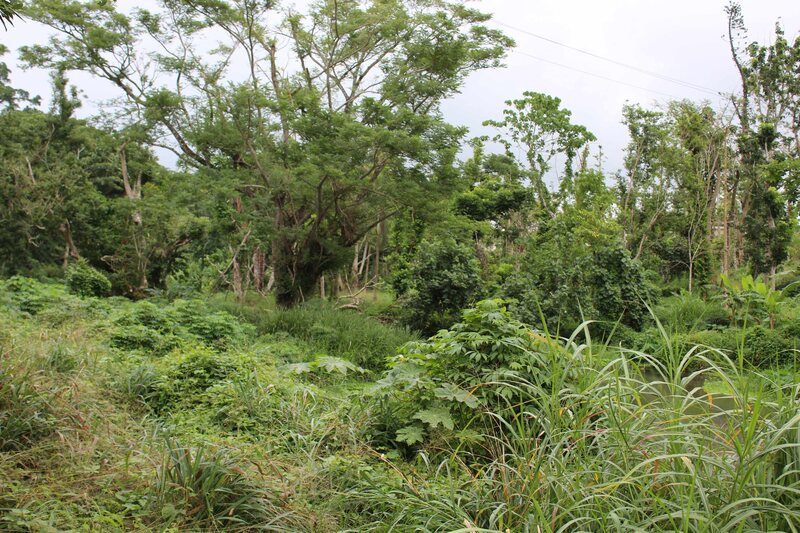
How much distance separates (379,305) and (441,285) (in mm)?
3041

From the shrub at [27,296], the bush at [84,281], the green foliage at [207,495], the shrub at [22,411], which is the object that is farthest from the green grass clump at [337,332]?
the green foliage at [207,495]

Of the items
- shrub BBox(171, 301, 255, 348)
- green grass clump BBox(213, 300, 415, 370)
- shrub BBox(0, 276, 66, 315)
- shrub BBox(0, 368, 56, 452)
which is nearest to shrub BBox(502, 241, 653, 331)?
green grass clump BBox(213, 300, 415, 370)

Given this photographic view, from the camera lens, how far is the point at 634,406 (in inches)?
106

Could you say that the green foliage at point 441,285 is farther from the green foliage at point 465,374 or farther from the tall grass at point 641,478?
the tall grass at point 641,478

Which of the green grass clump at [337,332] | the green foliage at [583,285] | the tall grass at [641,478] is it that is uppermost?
the green foliage at [583,285]

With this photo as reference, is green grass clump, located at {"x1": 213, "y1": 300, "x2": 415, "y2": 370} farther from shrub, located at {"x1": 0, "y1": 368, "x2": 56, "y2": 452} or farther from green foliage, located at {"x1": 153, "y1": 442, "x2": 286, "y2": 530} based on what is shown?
green foliage, located at {"x1": 153, "y1": 442, "x2": 286, "y2": 530}

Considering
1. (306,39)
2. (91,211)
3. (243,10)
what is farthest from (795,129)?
(91,211)

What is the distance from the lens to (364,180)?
11758mm

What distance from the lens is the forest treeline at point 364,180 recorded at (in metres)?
12.0

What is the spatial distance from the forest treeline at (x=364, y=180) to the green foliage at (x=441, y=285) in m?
0.04

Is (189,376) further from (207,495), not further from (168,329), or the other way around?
(168,329)

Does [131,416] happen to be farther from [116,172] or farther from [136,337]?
[116,172]

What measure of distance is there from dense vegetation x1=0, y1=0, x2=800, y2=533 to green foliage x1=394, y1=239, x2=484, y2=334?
55 millimetres

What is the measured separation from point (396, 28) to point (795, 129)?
1212 cm
